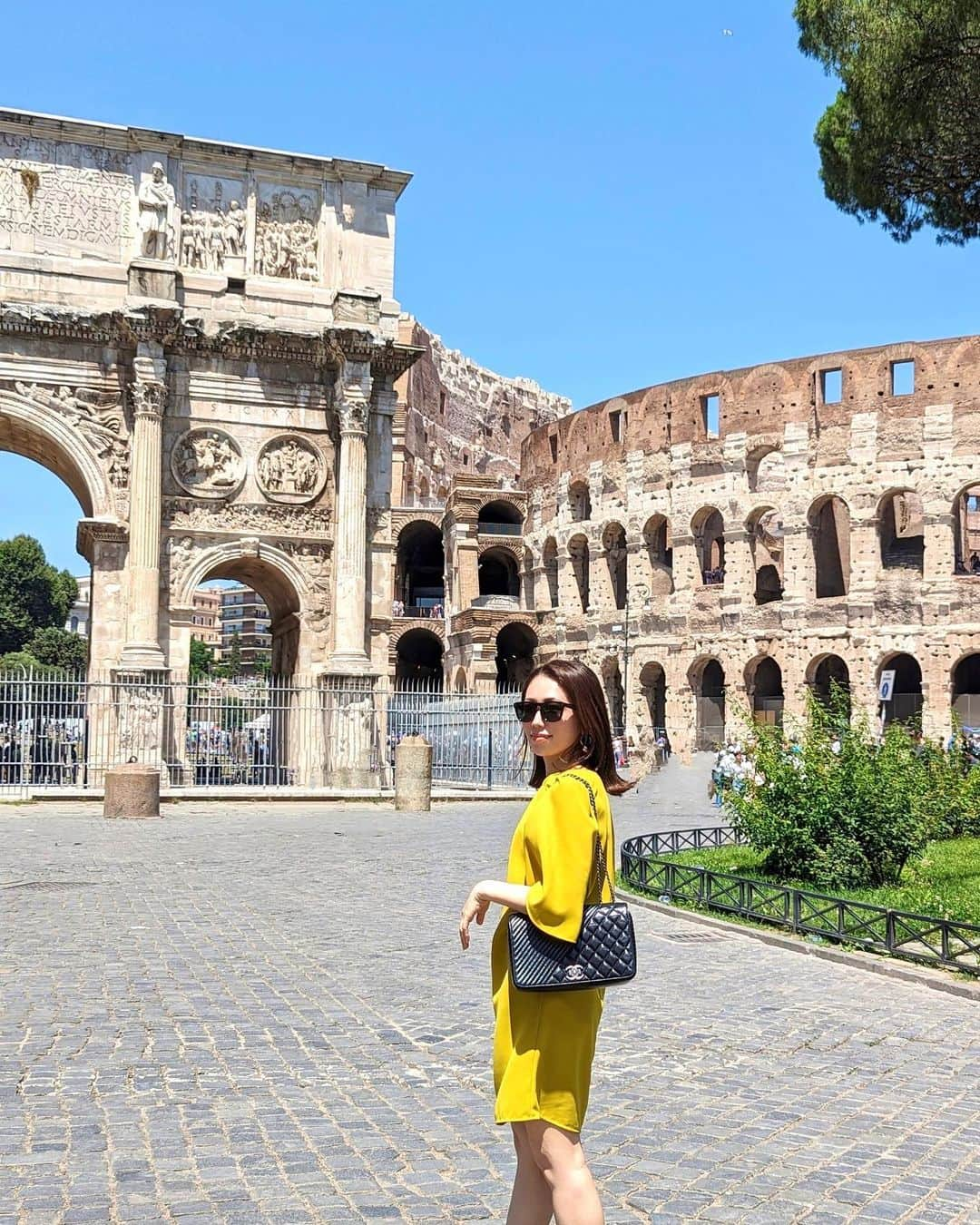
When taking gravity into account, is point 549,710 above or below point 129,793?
above

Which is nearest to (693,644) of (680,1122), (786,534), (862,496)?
(786,534)

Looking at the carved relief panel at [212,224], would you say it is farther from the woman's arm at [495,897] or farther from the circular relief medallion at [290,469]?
the woman's arm at [495,897]

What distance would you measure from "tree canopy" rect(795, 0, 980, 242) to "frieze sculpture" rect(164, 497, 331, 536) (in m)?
12.4

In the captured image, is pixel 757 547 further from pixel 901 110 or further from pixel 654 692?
pixel 901 110

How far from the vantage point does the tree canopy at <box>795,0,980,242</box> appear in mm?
9391

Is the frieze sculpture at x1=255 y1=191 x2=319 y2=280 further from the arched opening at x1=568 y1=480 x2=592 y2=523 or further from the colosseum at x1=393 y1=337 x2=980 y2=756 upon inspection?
the arched opening at x1=568 y1=480 x2=592 y2=523

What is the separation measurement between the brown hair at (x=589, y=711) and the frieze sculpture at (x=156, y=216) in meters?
19.8

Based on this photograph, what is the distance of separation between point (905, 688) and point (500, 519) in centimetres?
1691

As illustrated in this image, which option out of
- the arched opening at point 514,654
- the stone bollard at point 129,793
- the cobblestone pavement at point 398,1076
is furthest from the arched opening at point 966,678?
the cobblestone pavement at point 398,1076

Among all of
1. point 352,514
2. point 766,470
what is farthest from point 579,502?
point 352,514

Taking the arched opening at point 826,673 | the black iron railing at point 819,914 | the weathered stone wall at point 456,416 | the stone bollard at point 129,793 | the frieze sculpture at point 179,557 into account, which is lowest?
the black iron railing at point 819,914

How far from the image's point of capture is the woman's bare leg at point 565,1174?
103 inches

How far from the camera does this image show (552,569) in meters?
42.6

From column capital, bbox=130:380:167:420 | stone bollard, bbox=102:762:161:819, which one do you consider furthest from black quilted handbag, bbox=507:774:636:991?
column capital, bbox=130:380:167:420
